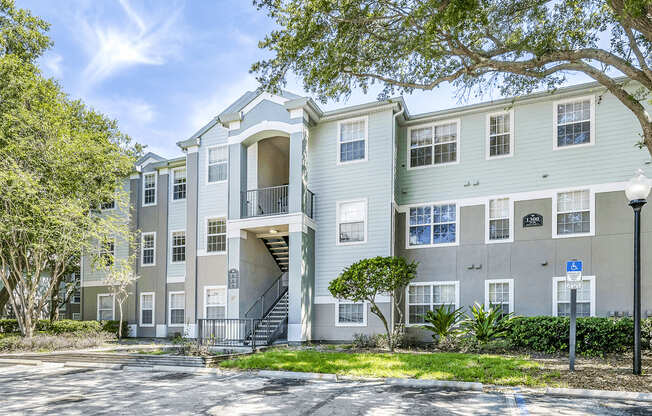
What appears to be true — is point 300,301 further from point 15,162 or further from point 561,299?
point 15,162

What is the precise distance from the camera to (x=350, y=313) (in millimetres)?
16156

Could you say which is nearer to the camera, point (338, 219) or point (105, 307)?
point (338, 219)

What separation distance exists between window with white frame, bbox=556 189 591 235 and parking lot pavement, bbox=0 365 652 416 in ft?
26.2

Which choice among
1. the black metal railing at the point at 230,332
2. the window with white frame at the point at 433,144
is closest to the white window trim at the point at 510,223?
the window with white frame at the point at 433,144

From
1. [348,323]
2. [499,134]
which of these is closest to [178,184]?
[348,323]

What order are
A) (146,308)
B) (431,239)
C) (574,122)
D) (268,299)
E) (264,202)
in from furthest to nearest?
(146,308)
(268,299)
(264,202)
(431,239)
(574,122)

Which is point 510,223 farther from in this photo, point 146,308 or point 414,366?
point 146,308

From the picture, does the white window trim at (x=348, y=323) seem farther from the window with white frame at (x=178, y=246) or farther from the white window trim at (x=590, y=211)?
the window with white frame at (x=178, y=246)

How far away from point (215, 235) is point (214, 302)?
2.78 m

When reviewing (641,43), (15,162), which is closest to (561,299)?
(641,43)

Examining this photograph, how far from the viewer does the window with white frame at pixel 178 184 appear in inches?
827

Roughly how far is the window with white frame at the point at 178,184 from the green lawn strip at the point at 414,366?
1112cm

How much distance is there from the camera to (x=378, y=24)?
9.96 m

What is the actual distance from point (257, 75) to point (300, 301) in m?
7.99
